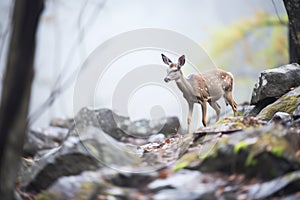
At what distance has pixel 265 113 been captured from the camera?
17.6 feet

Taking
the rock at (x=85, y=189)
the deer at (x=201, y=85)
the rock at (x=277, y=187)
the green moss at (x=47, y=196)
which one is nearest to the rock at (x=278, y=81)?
the deer at (x=201, y=85)

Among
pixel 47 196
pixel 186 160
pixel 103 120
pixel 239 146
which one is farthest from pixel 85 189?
pixel 103 120

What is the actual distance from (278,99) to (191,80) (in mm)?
1383

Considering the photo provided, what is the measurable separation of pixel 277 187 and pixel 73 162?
61.3 inches

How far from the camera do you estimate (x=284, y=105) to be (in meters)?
5.23

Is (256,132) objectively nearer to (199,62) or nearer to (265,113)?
(265,113)

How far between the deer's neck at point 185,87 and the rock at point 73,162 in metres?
2.83

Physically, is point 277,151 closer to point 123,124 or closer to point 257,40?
point 123,124

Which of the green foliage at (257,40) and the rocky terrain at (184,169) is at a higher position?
the green foliage at (257,40)

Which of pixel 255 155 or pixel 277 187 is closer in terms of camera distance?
pixel 277 187

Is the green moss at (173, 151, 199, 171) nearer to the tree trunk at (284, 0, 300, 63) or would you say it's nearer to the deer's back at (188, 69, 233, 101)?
the tree trunk at (284, 0, 300, 63)

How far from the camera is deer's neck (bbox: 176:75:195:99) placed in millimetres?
6238

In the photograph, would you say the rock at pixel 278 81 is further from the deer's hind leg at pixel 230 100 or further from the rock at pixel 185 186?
the rock at pixel 185 186

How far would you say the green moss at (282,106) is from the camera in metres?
5.12
